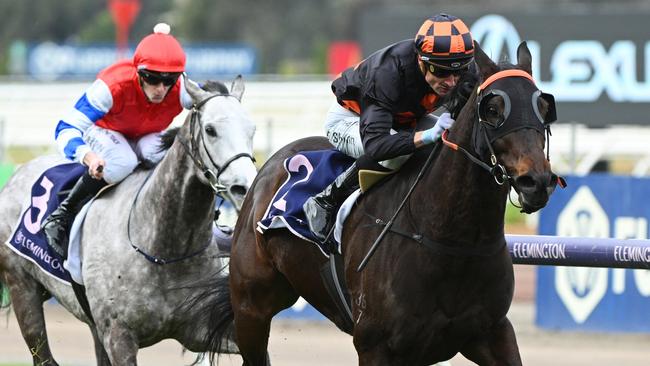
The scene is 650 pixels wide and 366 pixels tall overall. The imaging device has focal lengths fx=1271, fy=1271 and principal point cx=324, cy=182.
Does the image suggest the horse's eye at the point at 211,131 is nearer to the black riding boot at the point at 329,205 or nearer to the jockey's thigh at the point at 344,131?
the jockey's thigh at the point at 344,131

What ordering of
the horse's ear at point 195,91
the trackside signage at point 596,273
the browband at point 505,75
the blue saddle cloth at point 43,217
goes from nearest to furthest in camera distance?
the browband at point 505,75, the horse's ear at point 195,91, the blue saddle cloth at point 43,217, the trackside signage at point 596,273

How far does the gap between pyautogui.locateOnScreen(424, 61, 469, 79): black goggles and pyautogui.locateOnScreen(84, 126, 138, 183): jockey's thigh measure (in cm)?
242

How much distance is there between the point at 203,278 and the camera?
6.71 m

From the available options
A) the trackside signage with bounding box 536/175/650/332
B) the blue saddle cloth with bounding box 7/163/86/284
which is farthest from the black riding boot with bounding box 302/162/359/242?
the trackside signage with bounding box 536/175/650/332

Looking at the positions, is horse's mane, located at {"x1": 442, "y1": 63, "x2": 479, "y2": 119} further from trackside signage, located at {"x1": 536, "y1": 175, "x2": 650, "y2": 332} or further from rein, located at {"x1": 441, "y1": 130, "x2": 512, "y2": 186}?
trackside signage, located at {"x1": 536, "y1": 175, "x2": 650, "y2": 332}

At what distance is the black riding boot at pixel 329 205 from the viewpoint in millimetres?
5676

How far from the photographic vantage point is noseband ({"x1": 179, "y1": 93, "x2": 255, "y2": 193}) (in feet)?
20.2

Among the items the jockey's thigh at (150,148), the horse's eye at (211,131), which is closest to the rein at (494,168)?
the horse's eye at (211,131)

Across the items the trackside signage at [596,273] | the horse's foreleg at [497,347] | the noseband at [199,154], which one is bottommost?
the trackside signage at [596,273]

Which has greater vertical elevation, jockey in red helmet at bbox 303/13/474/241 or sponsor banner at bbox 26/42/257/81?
jockey in red helmet at bbox 303/13/474/241

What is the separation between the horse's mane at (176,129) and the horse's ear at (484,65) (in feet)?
6.69

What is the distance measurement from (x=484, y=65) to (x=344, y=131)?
110cm

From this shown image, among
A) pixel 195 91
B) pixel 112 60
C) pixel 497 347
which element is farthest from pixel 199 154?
pixel 112 60

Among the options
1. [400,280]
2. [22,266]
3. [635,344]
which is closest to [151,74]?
[22,266]
